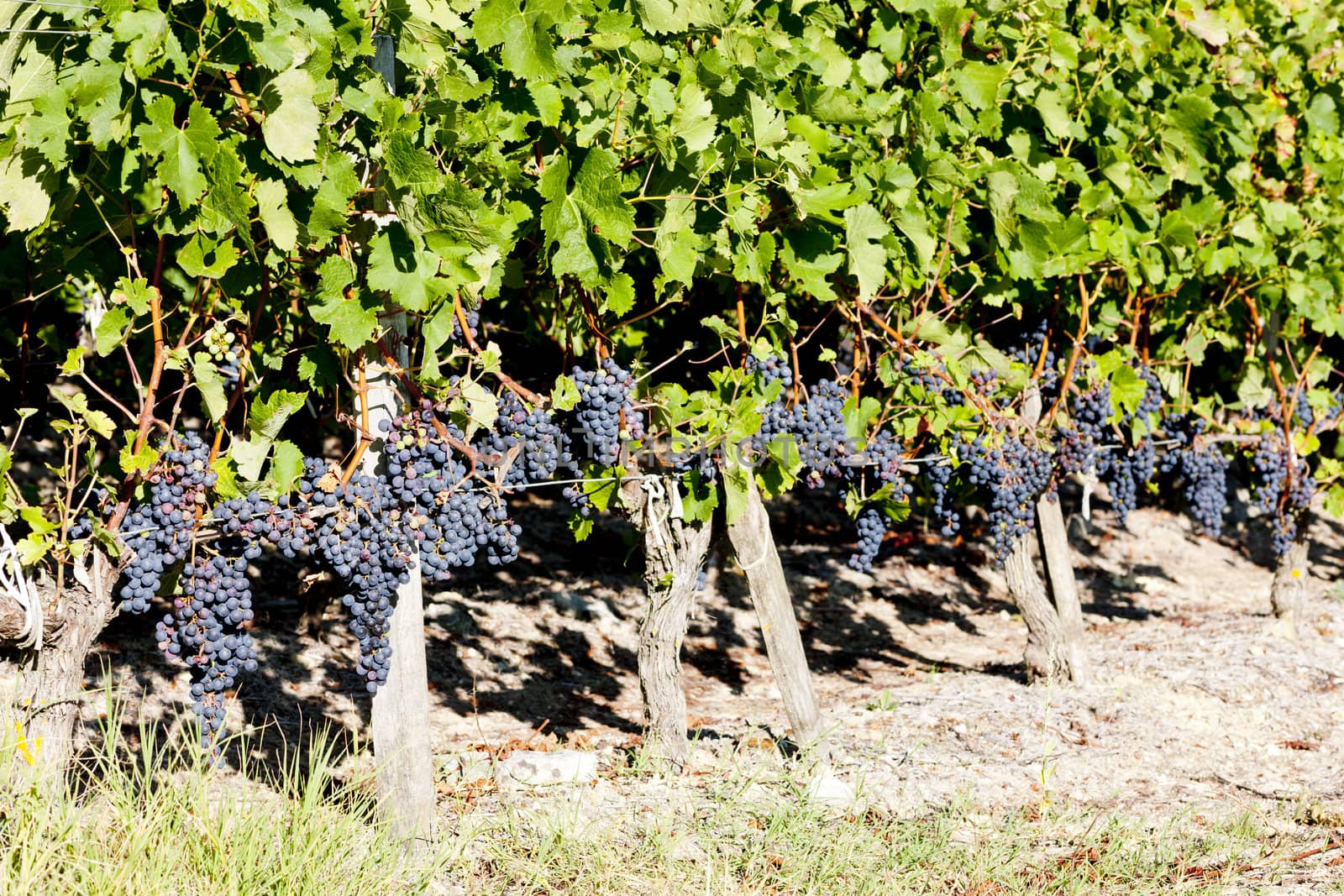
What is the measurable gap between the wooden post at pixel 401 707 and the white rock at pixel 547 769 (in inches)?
24.5

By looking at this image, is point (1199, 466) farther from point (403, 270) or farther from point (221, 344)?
point (221, 344)

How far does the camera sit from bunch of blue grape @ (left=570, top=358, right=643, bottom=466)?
4.00 m

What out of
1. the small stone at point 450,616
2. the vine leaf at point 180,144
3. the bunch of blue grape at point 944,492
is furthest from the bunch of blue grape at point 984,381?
the vine leaf at point 180,144

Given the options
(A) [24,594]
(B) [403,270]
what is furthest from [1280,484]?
(A) [24,594]

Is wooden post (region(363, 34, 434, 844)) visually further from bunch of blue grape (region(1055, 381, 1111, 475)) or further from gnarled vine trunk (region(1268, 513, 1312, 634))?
gnarled vine trunk (region(1268, 513, 1312, 634))

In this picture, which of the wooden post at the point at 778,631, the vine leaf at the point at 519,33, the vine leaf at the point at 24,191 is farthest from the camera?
the wooden post at the point at 778,631

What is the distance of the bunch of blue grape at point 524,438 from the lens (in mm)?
3848

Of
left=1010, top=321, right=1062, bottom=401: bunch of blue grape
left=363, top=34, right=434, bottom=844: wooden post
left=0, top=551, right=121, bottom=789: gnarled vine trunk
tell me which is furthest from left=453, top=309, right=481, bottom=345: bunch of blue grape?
left=1010, top=321, right=1062, bottom=401: bunch of blue grape

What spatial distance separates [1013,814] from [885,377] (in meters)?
1.60

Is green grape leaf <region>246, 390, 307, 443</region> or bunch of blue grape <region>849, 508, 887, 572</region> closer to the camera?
green grape leaf <region>246, 390, 307, 443</region>

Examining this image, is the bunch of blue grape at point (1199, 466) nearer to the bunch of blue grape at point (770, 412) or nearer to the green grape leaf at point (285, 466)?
the bunch of blue grape at point (770, 412)

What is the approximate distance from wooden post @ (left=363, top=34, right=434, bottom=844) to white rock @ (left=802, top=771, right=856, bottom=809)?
1241mm

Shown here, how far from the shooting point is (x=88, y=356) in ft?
19.1

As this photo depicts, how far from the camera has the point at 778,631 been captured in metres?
4.66
